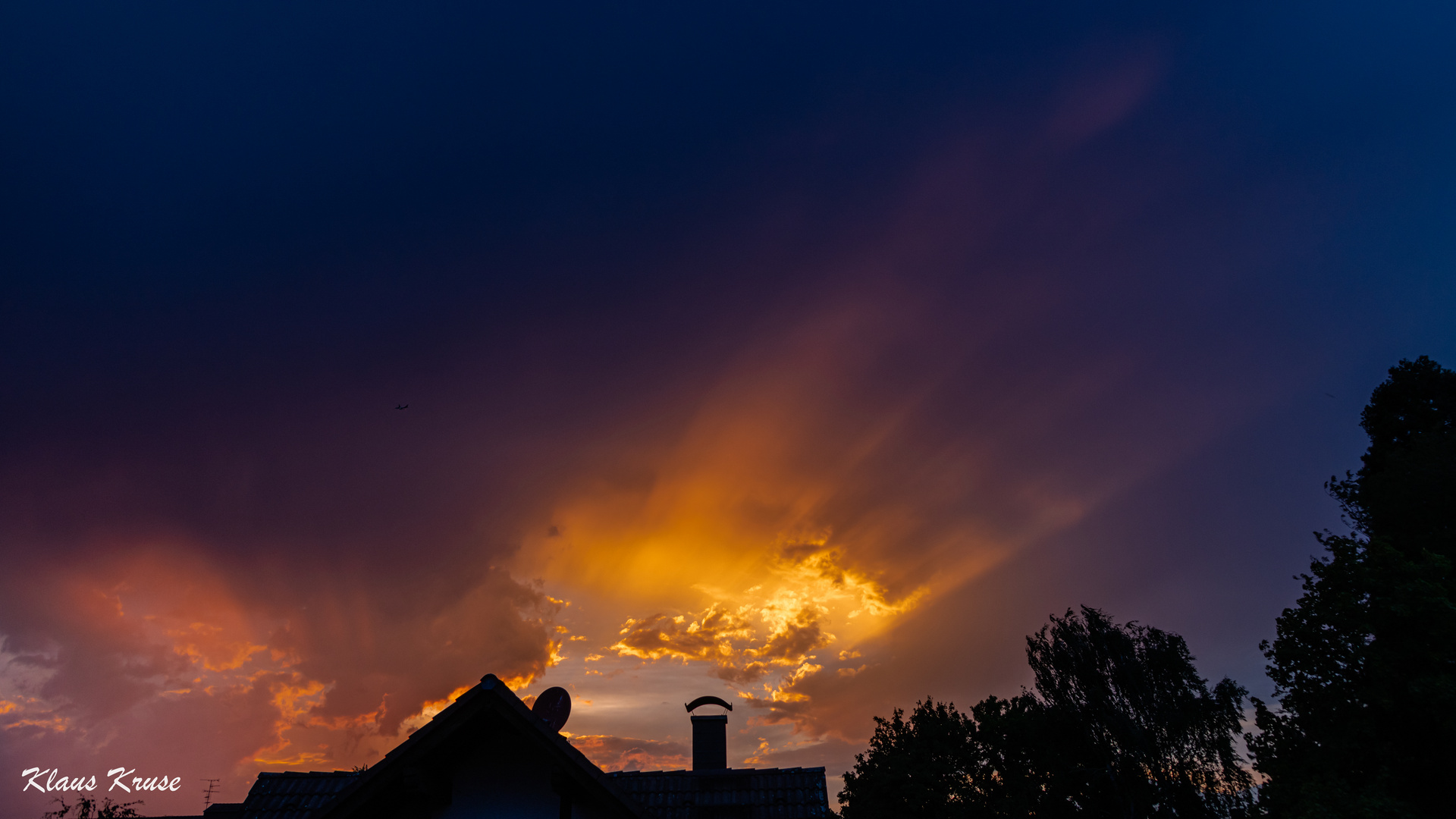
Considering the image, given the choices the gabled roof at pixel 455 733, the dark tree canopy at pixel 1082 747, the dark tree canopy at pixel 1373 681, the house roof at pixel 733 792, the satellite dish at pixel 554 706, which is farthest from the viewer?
the dark tree canopy at pixel 1082 747

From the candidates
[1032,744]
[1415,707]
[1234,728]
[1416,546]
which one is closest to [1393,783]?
[1415,707]

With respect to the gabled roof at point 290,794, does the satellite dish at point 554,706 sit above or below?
above

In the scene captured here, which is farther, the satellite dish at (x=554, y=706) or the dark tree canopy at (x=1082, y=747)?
the dark tree canopy at (x=1082, y=747)

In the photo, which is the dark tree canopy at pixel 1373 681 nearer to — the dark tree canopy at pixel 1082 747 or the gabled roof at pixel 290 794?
the dark tree canopy at pixel 1082 747

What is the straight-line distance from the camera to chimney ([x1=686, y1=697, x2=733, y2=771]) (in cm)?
2000

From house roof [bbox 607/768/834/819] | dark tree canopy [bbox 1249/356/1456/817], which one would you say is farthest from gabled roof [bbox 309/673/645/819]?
dark tree canopy [bbox 1249/356/1456/817]

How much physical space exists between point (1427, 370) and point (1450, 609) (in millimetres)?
28434

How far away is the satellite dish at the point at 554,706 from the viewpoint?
61.5 ft

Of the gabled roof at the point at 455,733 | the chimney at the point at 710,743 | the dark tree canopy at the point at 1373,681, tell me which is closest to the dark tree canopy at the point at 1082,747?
the dark tree canopy at the point at 1373,681

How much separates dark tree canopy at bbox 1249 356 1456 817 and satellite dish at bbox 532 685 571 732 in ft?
84.3

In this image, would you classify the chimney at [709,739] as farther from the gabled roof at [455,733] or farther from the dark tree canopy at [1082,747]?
the dark tree canopy at [1082,747]

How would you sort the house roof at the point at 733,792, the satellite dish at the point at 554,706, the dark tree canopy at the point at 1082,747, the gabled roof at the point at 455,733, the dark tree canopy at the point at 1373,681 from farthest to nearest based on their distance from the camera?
1. the dark tree canopy at the point at 1082,747
2. the dark tree canopy at the point at 1373,681
3. the satellite dish at the point at 554,706
4. the house roof at the point at 733,792
5. the gabled roof at the point at 455,733

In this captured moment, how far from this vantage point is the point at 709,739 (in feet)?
66.3

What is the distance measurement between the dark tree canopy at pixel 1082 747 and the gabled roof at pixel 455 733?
43189 millimetres
